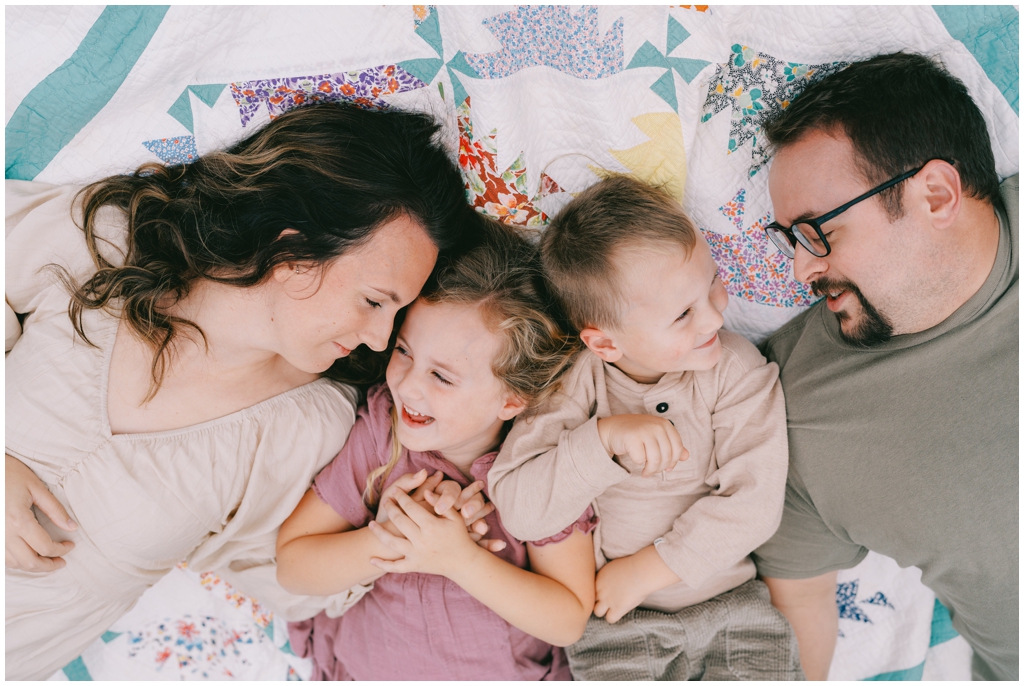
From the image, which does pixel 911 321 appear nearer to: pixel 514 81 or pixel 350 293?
pixel 514 81

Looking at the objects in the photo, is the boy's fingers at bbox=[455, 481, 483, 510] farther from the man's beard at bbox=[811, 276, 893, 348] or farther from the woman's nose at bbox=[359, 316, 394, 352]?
the man's beard at bbox=[811, 276, 893, 348]

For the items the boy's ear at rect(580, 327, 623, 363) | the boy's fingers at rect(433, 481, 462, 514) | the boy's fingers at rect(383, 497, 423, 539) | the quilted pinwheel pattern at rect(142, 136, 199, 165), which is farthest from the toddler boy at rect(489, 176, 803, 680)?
the quilted pinwheel pattern at rect(142, 136, 199, 165)

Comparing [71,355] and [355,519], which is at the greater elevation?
[71,355]

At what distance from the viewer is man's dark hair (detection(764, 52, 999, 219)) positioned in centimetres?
133

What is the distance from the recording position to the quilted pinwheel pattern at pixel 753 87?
1443mm

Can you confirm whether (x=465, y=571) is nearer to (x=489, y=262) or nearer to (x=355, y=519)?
(x=355, y=519)

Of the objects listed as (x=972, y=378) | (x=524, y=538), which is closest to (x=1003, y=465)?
Answer: (x=972, y=378)

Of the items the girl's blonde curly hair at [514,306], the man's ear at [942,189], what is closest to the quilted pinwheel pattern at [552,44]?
the girl's blonde curly hair at [514,306]

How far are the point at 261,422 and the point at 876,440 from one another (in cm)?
153

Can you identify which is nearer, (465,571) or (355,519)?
(465,571)

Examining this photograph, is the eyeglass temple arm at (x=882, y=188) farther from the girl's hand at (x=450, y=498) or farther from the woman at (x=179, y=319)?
the girl's hand at (x=450, y=498)

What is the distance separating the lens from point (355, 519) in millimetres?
1736

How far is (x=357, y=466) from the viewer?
1729 millimetres

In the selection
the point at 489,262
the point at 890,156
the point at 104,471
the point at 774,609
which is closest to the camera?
the point at 890,156
